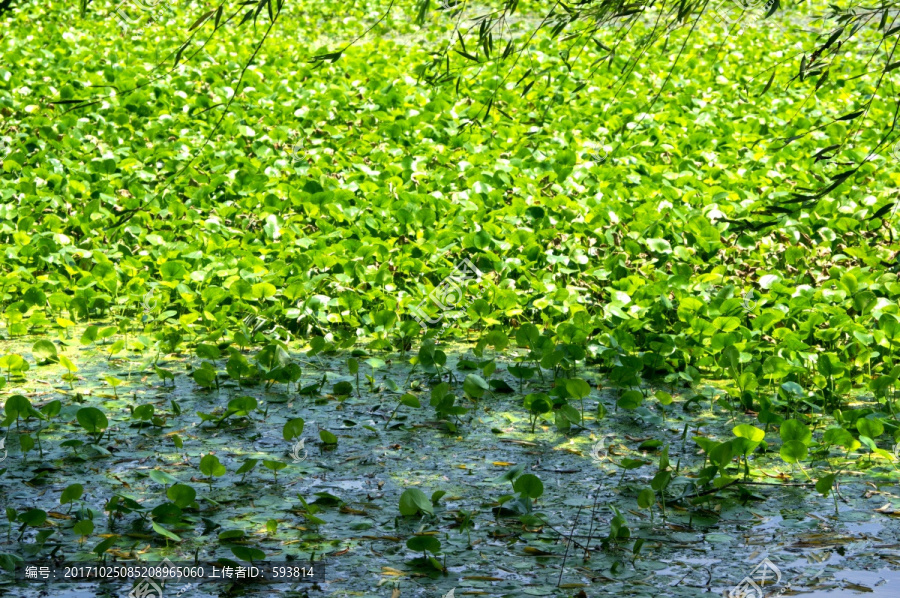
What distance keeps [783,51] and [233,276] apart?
6555mm

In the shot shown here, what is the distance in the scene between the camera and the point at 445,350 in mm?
3635

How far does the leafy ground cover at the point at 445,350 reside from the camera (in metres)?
2.30

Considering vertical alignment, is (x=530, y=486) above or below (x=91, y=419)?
below

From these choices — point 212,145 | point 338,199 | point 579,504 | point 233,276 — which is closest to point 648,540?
point 579,504

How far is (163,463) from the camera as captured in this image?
8.79 ft

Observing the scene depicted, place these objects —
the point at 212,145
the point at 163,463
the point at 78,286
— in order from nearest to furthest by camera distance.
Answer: the point at 163,463 < the point at 78,286 < the point at 212,145

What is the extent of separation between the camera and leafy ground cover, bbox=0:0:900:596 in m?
2.30

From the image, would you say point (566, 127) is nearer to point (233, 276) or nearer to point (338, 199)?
point (338, 199)
